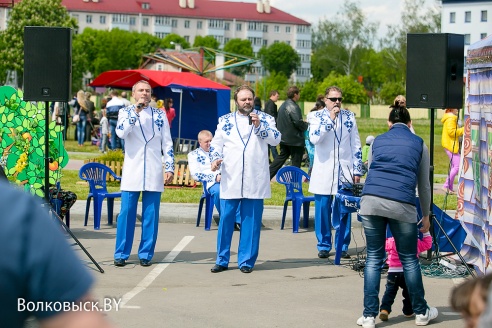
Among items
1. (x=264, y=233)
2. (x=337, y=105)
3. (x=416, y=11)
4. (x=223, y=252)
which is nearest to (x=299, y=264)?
(x=223, y=252)

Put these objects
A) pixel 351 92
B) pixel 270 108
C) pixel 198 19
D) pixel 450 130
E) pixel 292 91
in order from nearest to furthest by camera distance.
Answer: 1. pixel 450 130
2. pixel 292 91
3. pixel 270 108
4. pixel 351 92
5. pixel 198 19

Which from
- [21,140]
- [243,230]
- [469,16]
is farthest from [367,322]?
[469,16]

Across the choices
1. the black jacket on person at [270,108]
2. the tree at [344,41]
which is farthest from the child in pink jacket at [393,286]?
the tree at [344,41]

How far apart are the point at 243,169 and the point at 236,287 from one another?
4.39 ft

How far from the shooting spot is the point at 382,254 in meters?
7.87

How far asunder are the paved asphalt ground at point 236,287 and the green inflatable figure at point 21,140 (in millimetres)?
1070

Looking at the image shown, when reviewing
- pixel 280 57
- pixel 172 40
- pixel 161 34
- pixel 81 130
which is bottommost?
pixel 81 130

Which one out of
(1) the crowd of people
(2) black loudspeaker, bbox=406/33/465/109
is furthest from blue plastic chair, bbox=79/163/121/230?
(2) black loudspeaker, bbox=406/33/465/109

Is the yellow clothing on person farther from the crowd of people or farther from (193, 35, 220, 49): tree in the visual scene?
(193, 35, 220, 49): tree

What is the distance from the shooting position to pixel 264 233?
13719 millimetres

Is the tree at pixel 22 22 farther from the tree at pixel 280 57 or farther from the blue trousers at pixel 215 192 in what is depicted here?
the tree at pixel 280 57

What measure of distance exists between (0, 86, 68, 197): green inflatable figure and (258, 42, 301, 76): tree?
6557 inches

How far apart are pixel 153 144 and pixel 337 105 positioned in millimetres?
2095

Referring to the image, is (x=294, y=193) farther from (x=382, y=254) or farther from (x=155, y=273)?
(x=382, y=254)
